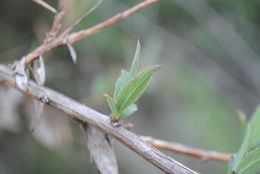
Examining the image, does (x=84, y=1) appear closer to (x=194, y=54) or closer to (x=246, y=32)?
(x=194, y=54)

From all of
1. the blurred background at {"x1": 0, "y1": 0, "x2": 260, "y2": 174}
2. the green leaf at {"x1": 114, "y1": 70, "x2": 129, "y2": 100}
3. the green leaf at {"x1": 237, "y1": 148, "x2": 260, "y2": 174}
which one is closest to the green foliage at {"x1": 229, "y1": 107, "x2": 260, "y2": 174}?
the green leaf at {"x1": 237, "y1": 148, "x2": 260, "y2": 174}

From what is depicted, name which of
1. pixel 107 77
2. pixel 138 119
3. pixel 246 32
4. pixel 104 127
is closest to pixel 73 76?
pixel 107 77

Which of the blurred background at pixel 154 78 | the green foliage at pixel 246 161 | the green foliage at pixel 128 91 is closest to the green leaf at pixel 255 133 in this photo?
the green foliage at pixel 246 161

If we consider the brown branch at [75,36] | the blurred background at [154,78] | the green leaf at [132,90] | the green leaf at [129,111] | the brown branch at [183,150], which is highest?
the blurred background at [154,78]

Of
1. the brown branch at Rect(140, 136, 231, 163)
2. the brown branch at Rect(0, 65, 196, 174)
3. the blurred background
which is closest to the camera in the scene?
the brown branch at Rect(0, 65, 196, 174)

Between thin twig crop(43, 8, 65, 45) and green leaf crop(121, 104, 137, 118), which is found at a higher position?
thin twig crop(43, 8, 65, 45)

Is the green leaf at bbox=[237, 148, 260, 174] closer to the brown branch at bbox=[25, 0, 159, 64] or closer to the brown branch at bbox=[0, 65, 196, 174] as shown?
the brown branch at bbox=[0, 65, 196, 174]

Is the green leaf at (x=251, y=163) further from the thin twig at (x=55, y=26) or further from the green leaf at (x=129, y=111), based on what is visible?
the thin twig at (x=55, y=26)

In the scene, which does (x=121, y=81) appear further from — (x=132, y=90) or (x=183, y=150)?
(x=183, y=150)
